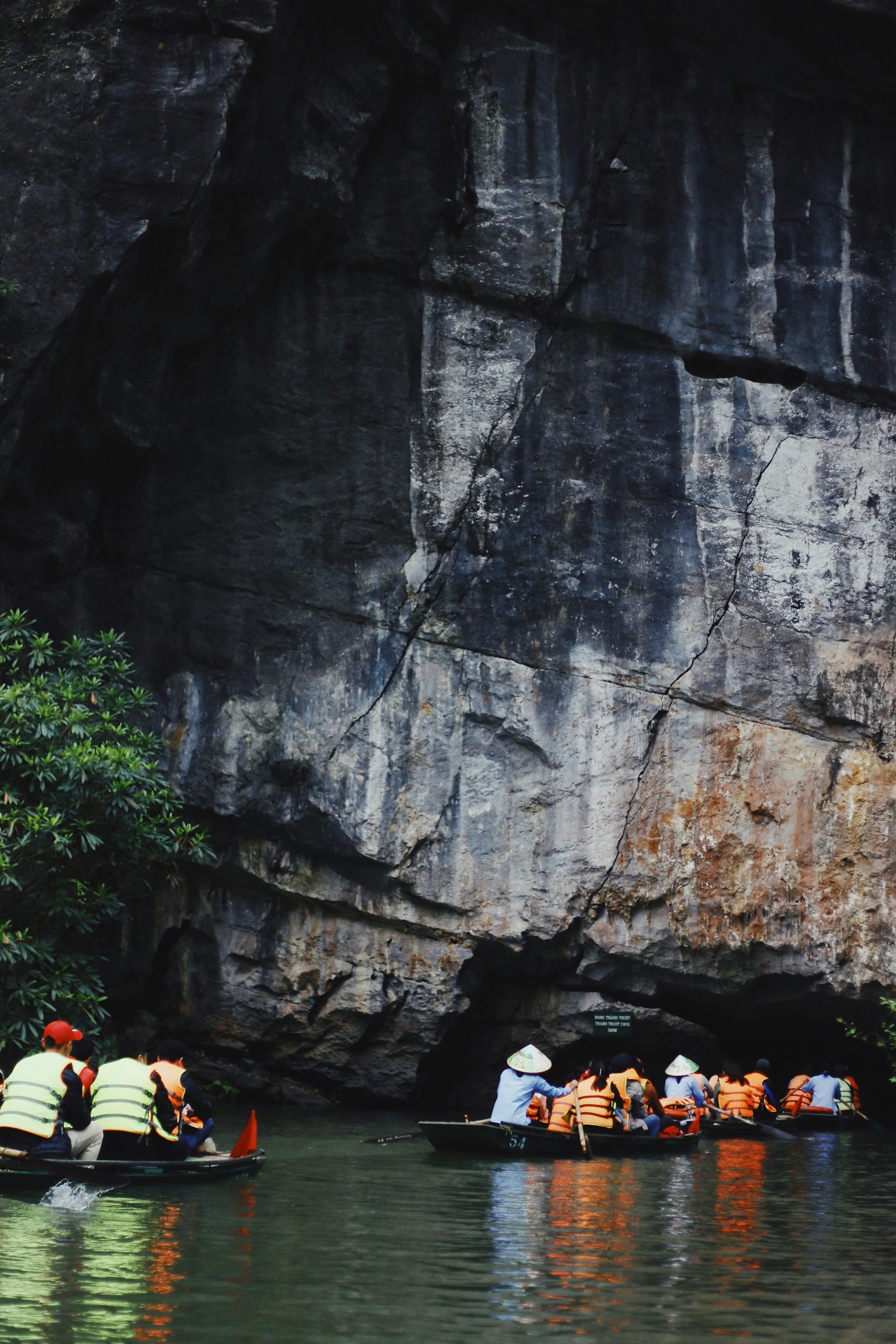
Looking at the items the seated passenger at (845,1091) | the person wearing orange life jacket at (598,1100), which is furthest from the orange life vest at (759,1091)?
the person wearing orange life jacket at (598,1100)

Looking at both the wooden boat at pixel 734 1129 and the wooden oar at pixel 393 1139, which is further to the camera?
the wooden boat at pixel 734 1129

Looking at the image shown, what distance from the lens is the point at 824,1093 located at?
2014cm

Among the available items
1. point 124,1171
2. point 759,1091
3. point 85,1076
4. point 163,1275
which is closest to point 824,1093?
point 759,1091

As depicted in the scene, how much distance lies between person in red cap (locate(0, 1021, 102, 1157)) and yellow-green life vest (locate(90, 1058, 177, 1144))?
0.61 m

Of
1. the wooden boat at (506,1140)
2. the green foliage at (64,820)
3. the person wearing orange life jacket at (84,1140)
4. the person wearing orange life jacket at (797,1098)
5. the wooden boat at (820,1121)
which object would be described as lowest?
Answer: the wooden boat at (820,1121)

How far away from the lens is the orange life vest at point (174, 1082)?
38.1 feet

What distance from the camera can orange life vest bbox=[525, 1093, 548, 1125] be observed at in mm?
14836

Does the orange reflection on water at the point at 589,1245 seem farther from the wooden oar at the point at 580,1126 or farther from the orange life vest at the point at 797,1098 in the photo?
the orange life vest at the point at 797,1098

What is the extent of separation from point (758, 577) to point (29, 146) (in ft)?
34.9

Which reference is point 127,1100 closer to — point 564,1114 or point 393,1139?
point 393,1139

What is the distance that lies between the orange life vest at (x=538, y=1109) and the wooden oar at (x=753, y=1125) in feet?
12.4

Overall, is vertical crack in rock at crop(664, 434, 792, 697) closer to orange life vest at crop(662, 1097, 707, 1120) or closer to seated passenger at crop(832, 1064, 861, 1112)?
orange life vest at crop(662, 1097, 707, 1120)

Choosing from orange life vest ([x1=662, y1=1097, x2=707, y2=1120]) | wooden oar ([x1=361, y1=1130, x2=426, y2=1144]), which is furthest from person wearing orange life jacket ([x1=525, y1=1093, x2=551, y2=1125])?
orange life vest ([x1=662, y1=1097, x2=707, y2=1120])

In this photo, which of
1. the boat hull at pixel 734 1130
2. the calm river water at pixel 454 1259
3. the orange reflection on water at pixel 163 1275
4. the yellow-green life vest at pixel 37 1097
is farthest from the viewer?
the boat hull at pixel 734 1130
